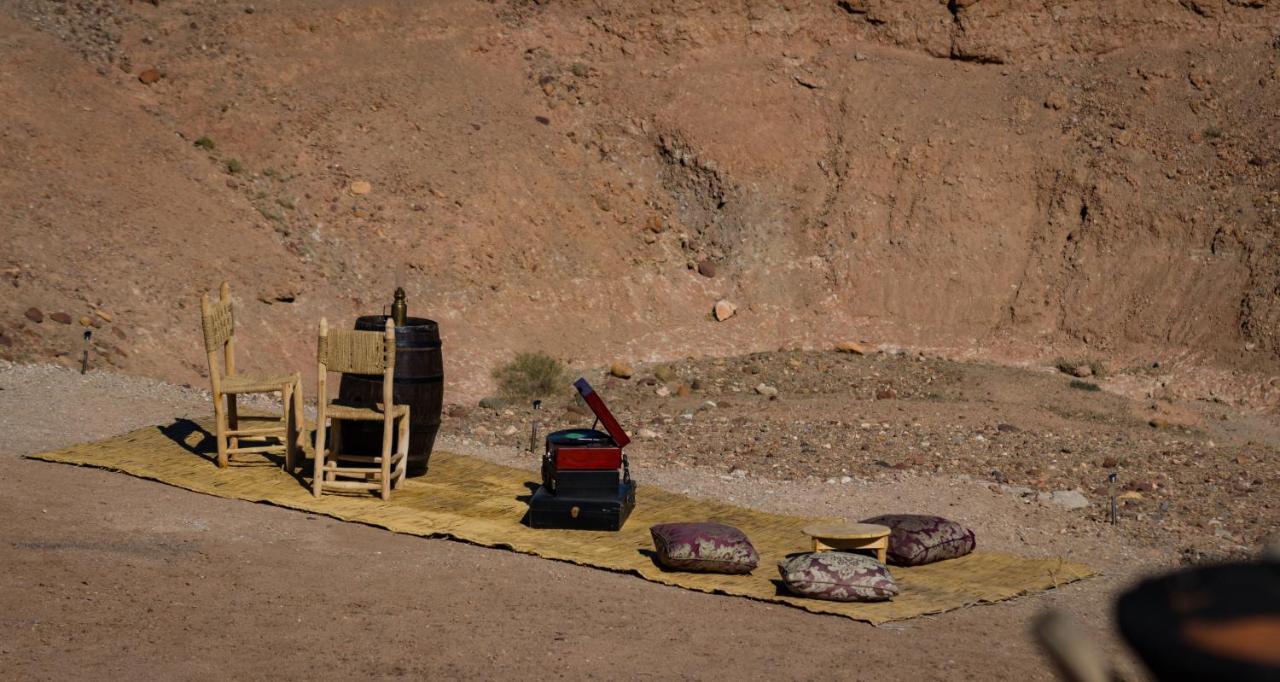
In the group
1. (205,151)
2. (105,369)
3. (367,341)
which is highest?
(205,151)

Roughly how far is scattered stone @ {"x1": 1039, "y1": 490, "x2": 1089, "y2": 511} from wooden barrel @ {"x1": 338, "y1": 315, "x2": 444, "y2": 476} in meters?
5.62

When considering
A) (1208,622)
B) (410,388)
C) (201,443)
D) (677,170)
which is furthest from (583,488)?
(677,170)

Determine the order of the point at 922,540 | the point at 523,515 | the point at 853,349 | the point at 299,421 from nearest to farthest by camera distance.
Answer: the point at 922,540
the point at 523,515
the point at 299,421
the point at 853,349

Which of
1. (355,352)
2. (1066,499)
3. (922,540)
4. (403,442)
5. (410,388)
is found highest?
(355,352)

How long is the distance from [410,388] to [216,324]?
5.91 feet

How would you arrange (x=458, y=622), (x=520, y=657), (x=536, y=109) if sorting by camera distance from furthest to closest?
1. (x=536, y=109)
2. (x=458, y=622)
3. (x=520, y=657)

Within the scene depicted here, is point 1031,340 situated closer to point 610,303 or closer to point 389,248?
point 610,303

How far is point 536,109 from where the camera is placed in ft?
85.3

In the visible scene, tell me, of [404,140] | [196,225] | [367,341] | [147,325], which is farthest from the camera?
[404,140]

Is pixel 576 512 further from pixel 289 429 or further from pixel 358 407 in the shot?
pixel 289 429

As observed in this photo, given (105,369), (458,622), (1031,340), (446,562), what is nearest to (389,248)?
(105,369)

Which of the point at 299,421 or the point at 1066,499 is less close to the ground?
the point at 299,421

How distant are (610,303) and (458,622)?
15379mm

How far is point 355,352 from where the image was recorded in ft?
35.1
